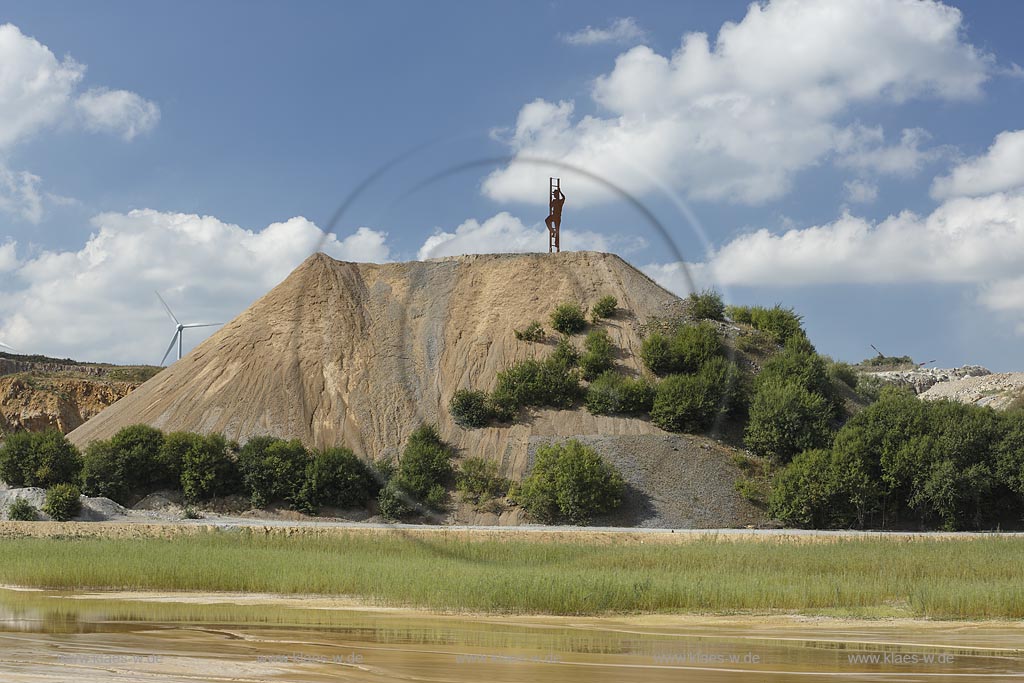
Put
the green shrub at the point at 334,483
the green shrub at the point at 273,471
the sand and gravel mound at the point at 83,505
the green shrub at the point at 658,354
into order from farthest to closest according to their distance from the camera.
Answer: the green shrub at the point at 658,354 < the green shrub at the point at 273,471 < the green shrub at the point at 334,483 < the sand and gravel mound at the point at 83,505

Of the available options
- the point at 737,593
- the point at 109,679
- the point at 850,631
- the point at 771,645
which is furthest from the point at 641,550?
the point at 109,679

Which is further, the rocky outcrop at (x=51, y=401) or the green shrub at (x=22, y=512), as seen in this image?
the rocky outcrop at (x=51, y=401)

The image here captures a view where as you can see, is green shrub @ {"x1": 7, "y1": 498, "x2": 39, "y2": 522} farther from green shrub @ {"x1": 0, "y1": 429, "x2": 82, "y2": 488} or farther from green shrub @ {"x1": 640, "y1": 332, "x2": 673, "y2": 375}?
green shrub @ {"x1": 640, "y1": 332, "x2": 673, "y2": 375}

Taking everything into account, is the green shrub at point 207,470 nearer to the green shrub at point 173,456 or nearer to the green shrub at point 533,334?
the green shrub at point 173,456

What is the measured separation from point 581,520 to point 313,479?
45.5 feet

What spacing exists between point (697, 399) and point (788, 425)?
5.45m

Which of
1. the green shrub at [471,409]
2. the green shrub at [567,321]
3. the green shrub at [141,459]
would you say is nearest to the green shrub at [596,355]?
the green shrub at [567,321]

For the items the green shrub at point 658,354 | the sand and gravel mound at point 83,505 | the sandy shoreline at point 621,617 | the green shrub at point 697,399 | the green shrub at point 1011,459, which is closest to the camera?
the sandy shoreline at point 621,617

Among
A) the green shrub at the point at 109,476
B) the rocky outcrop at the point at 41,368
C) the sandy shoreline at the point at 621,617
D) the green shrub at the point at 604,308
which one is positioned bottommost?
the sandy shoreline at the point at 621,617

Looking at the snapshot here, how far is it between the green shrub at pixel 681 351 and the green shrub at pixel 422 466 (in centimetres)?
Result: 1445

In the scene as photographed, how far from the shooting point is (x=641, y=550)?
101 ft

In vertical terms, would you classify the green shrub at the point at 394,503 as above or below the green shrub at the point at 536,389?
below

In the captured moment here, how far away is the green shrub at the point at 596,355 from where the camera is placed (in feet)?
209

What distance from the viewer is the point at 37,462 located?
173ft
